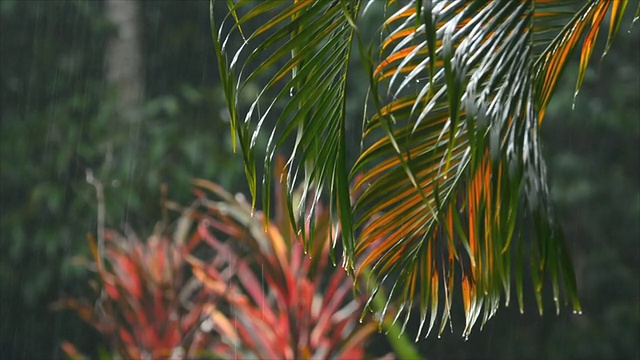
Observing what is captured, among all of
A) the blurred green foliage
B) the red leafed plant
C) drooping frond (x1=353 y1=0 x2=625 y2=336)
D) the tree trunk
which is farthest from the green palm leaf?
the tree trunk

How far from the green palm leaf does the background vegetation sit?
4132 mm

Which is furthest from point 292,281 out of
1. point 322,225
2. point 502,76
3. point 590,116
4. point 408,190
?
point 590,116

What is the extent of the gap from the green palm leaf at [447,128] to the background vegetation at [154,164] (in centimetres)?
413

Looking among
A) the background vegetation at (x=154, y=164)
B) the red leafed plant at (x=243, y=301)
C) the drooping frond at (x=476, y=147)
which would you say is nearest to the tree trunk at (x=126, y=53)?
the background vegetation at (x=154, y=164)

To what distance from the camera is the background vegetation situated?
5.82m

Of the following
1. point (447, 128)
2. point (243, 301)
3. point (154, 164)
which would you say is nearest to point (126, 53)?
point (154, 164)

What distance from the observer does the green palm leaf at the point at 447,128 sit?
1280 mm

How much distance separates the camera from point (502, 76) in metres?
1.33

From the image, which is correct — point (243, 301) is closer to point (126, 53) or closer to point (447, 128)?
point (447, 128)

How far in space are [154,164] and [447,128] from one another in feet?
15.0

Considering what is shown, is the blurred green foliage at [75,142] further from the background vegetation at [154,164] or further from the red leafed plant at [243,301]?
the red leafed plant at [243,301]

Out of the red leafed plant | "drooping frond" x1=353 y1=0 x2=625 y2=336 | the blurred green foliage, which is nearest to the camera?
"drooping frond" x1=353 y1=0 x2=625 y2=336

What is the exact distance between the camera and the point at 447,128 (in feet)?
4.96

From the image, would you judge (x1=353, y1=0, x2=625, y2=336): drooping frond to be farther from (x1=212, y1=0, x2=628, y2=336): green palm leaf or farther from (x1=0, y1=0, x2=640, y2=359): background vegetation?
(x1=0, y1=0, x2=640, y2=359): background vegetation
